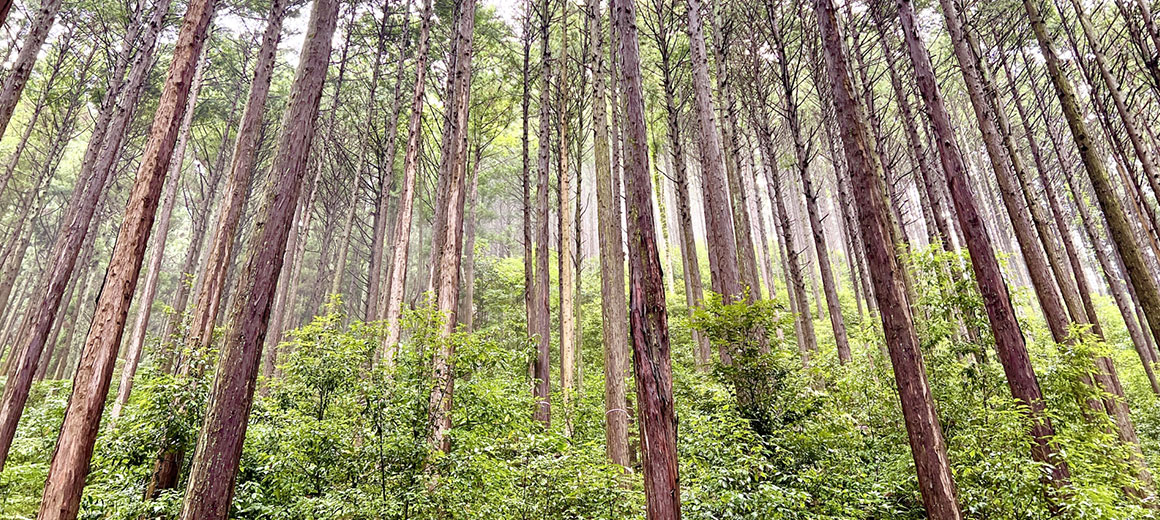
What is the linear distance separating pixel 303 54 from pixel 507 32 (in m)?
10.4

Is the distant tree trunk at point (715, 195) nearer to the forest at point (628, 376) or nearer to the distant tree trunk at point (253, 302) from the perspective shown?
the forest at point (628, 376)

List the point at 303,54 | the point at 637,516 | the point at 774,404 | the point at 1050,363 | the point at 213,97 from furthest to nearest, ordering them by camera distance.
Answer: the point at 213,97, the point at 774,404, the point at 1050,363, the point at 303,54, the point at 637,516

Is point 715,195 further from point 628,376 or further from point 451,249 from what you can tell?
point 451,249

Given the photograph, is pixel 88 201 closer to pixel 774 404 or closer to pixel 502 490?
pixel 502 490

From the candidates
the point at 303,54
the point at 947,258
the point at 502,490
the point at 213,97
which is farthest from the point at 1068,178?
the point at 213,97

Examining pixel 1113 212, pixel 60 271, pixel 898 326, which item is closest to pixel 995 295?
pixel 1113 212

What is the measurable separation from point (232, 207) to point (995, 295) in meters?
9.76

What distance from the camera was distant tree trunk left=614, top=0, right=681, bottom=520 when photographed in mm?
3357

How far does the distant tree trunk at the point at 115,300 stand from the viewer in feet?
11.1

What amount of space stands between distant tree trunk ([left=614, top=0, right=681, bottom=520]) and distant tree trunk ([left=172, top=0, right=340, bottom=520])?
9.63 feet

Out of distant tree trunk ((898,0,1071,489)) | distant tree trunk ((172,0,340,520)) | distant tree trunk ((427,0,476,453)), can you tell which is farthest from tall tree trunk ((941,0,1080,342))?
distant tree trunk ((172,0,340,520))

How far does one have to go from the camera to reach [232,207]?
7164 mm

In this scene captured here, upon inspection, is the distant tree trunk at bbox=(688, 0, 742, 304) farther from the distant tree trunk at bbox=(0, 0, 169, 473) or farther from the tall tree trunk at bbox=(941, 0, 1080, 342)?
the distant tree trunk at bbox=(0, 0, 169, 473)

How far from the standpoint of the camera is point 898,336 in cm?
394
